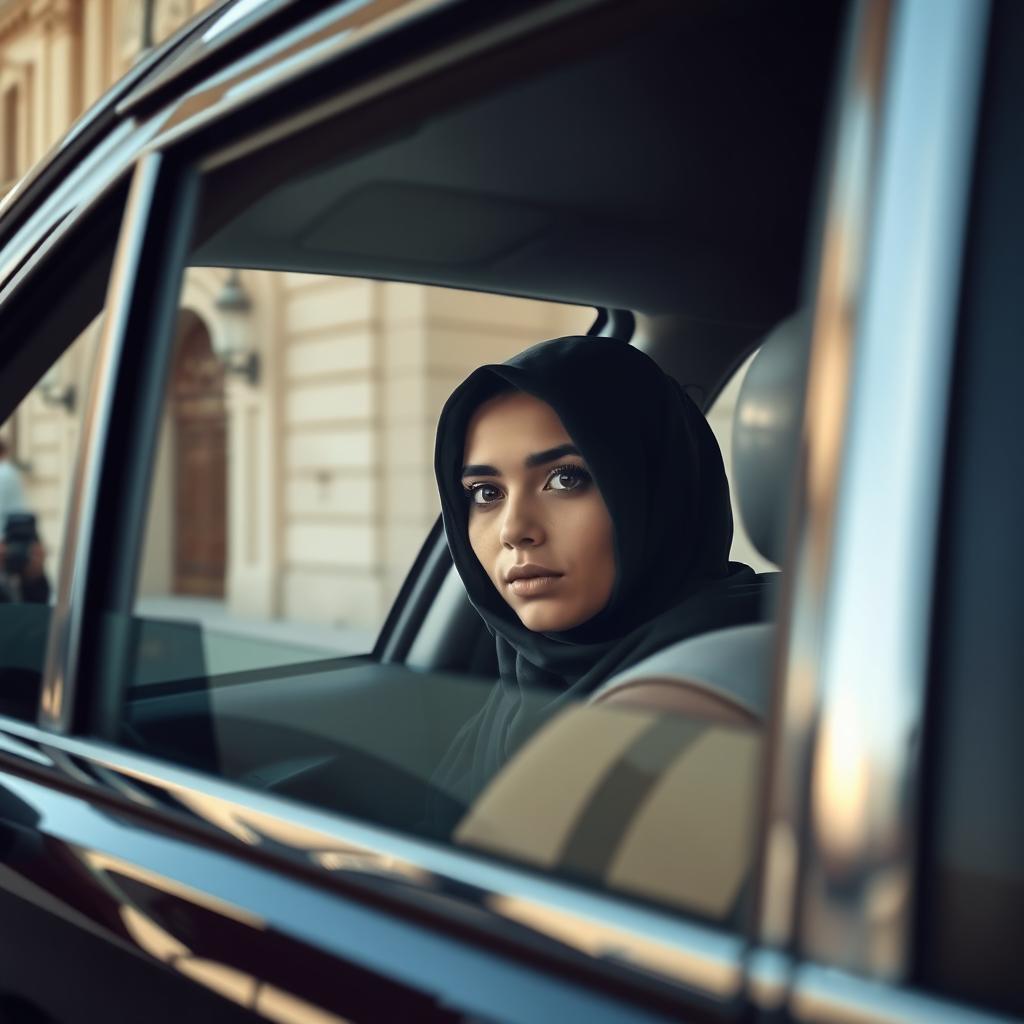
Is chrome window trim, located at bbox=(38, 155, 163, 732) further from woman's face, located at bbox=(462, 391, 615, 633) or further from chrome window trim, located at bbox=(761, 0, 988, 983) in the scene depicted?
chrome window trim, located at bbox=(761, 0, 988, 983)

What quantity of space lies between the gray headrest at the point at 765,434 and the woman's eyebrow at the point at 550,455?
21 centimetres

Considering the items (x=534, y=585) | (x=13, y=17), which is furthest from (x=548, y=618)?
(x=13, y=17)

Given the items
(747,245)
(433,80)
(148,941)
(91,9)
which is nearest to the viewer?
(148,941)

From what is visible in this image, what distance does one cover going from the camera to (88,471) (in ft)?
3.80

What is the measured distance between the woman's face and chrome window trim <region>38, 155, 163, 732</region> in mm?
541

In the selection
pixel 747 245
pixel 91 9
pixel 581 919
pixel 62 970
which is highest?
pixel 91 9

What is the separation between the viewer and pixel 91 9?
13.5 m

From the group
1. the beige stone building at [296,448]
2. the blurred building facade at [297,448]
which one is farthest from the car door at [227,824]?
the blurred building facade at [297,448]

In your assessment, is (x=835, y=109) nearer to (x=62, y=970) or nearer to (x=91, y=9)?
(x=62, y=970)

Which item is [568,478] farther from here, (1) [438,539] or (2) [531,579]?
(1) [438,539]

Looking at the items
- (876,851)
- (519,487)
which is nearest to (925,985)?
(876,851)

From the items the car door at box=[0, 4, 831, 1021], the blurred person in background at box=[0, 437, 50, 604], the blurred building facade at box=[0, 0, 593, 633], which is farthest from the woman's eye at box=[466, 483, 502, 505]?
the blurred building facade at box=[0, 0, 593, 633]

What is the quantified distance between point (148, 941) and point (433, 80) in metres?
0.68

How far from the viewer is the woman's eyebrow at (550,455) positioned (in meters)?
1.52
